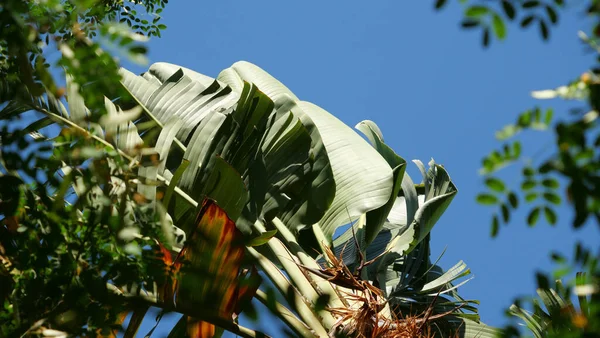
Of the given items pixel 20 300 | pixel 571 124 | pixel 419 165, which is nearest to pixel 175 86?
pixel 419 165

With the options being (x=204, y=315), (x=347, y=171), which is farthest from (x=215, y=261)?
(x=347, y=171)

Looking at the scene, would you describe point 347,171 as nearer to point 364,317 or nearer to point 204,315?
point 364,317

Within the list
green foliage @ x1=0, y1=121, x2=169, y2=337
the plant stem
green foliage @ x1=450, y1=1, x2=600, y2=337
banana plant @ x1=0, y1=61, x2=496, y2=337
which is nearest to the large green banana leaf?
banana plant @ x1=0, y1=61, x2=496, y2=337

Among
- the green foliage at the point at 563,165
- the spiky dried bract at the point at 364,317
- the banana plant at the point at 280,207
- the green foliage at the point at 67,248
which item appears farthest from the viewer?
the spiky dried bract at the point at 364,317

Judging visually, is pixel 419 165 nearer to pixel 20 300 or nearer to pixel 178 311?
pixel 178 311

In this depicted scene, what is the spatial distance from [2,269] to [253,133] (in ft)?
6.40

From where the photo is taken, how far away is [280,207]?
3797 millimetres

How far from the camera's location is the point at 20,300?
196 centimetres

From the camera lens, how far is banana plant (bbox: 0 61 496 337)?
2834 mm

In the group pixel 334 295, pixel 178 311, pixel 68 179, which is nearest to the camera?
pixel 68 179

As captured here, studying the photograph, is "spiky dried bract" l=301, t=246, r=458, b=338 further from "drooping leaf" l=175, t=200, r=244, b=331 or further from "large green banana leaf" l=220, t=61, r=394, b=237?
"large green banana leaf" l=220, t=61, r=394, b=237

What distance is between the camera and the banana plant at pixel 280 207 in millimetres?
2834

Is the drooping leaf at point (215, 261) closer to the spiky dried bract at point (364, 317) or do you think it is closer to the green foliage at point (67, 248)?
the spiky dried bract at point (364, 317)

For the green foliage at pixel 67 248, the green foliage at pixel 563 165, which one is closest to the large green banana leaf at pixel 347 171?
the green foliage at pixel 67 248
